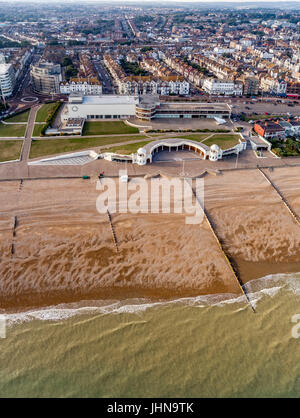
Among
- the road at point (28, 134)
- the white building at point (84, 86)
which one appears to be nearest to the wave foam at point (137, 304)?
the road at point (28, 134)

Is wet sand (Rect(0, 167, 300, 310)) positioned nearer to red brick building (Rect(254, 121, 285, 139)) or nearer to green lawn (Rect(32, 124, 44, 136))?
green lawn (Rect(32, 124, 44, 136))

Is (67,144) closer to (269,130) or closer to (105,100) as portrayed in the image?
(105,100)

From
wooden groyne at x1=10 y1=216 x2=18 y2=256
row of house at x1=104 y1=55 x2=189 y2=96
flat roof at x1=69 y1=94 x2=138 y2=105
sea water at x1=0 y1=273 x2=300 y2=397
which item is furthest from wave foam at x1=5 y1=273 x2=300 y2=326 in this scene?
row of house at x1=104 y1=55 x2=189 y2=96

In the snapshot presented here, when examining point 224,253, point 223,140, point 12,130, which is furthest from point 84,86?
point 224,253

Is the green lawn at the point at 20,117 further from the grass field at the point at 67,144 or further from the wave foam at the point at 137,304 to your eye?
the wave foam at the point at 137,304

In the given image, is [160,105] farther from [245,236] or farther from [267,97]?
[245,236]

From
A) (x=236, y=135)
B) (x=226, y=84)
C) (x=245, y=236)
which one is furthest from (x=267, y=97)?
(x=245, y=236)

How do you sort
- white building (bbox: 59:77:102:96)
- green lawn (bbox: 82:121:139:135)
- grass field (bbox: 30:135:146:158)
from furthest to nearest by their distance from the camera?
white building (bbox: 59:77:102:96) → green lawn (bbox: 82:121:139:135) → grass field (bbox: 30:135:146:158)
